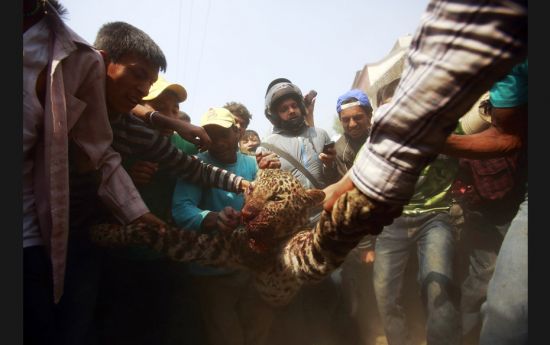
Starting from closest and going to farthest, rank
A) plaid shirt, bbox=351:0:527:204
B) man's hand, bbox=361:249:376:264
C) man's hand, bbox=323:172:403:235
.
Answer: plaid shirt, bbox=351:0:527:204, man's hand, bbox=323:172:403:235, man's hand, bbox=361:249:376:264

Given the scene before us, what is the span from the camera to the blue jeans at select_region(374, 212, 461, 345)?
10.1 feet

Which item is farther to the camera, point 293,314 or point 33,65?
point 293,314

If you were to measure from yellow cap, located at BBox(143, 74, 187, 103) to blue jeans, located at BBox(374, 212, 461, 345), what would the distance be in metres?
2.38

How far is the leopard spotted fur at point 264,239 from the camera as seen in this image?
8.02ft

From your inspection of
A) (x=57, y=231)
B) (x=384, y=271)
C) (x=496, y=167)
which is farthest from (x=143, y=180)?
(x=496, y=167)

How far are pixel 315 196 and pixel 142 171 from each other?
1.32 meters

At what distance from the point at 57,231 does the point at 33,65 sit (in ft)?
3.15

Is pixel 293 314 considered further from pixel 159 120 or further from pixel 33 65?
pixel 33 65

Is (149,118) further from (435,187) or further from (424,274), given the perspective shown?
(424,274)

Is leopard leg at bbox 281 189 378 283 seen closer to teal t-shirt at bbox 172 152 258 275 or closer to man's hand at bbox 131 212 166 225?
teal t-shirt at bbox 172 152 258 275

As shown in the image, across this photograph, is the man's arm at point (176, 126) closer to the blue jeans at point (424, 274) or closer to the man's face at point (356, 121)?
the man's face at point (356, 121)

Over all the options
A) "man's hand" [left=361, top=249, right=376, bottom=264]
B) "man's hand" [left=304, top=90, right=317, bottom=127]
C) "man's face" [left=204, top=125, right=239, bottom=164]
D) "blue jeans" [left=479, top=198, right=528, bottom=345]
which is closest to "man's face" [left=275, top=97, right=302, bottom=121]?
"man's hand" [left=304, top=90, right=317, bottom=127]

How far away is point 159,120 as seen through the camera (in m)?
2.85

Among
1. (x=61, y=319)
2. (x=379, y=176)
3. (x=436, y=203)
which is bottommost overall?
(x=61, y=319)
